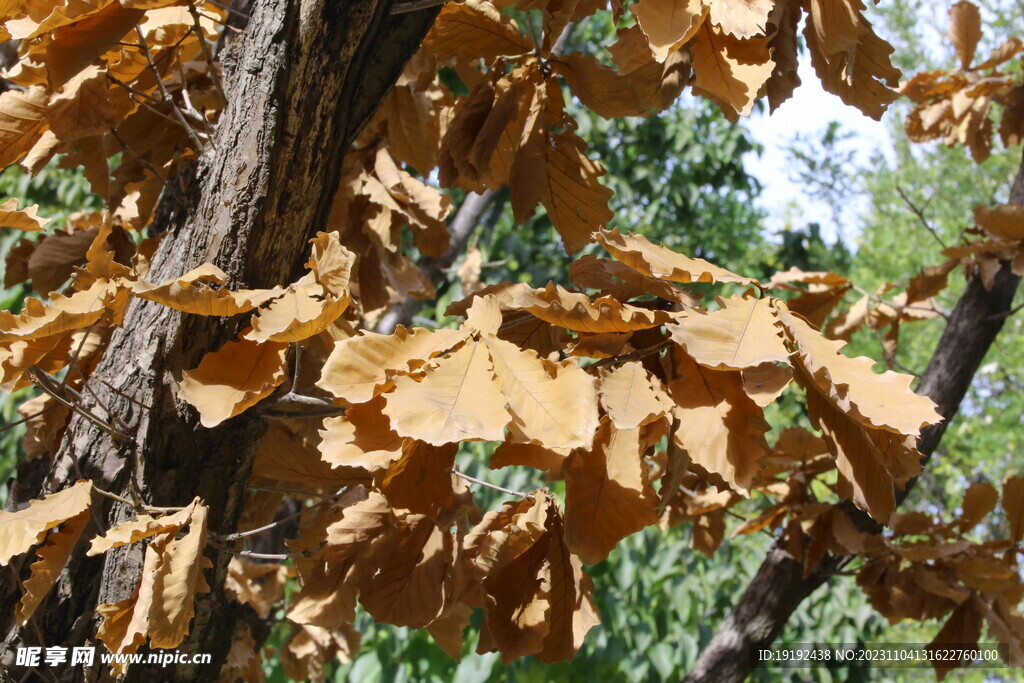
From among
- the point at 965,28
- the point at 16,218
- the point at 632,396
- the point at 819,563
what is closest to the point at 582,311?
the point at 632,396

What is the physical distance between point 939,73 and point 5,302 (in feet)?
9.24

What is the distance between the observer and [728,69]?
92 cm

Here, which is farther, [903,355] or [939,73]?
[903,355]

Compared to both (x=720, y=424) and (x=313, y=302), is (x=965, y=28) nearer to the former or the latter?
(x=720, y=424)

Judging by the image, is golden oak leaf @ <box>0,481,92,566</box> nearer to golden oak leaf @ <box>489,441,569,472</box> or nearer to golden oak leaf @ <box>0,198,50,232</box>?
golden oak leaf @ <box>0,198,50,232</box>

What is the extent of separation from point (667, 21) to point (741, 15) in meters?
0.07

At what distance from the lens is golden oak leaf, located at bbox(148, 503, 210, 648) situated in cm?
83

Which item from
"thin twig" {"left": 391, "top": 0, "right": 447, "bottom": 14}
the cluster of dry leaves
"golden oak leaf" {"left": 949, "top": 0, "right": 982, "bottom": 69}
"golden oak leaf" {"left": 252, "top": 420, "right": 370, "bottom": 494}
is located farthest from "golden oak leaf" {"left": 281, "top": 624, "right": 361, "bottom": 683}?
"golden oak leaf" {"left": 949, "top": 0, "right": 982, "bottom": 69}

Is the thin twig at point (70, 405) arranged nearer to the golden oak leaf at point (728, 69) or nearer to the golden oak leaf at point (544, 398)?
the golden oak leaf at point (544, 398)

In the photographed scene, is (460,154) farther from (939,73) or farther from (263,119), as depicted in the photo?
(939,73)

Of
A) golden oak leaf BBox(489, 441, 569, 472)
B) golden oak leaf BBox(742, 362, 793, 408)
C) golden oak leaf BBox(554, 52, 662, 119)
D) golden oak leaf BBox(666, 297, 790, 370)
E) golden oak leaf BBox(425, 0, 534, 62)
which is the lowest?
golden oak leaf BBox(489, 441, 569, 472)

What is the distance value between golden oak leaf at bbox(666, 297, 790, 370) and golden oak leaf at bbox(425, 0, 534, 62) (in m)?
0.48

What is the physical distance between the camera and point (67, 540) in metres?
0.92

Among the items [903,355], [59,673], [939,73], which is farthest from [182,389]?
[903,355]
